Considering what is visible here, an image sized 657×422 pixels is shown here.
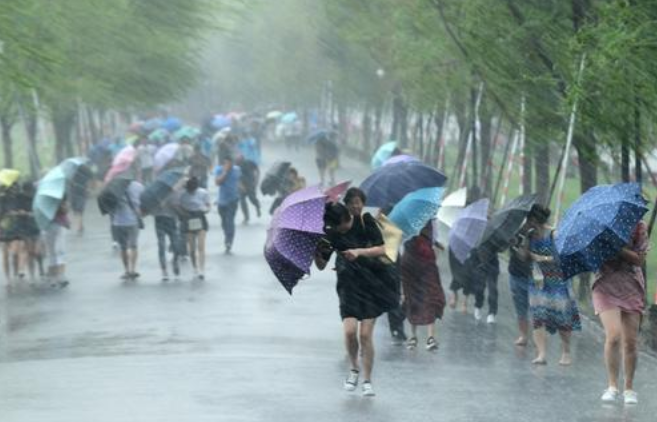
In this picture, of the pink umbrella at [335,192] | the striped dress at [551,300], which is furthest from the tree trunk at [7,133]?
the pink umbrella at [335,192]

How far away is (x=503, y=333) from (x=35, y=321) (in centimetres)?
562

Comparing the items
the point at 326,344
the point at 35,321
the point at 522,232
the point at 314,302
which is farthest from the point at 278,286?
the point at 522,232

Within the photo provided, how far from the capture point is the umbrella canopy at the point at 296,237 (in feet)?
42.8

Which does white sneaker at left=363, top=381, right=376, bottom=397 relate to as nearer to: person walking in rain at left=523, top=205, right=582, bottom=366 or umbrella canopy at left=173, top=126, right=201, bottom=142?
person walking in rain at left=523, top=205, right=582, bottom=366

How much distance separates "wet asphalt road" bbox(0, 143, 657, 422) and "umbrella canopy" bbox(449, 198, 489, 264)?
884mm

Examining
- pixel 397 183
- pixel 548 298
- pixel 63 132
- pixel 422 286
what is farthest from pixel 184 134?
pixel 548 298

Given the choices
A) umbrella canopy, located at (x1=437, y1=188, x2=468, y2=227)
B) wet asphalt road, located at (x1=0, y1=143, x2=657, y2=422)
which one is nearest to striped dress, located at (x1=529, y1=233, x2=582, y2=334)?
wet asphalt road, located at (x1=0, y1=143, x2=657, y2=422)

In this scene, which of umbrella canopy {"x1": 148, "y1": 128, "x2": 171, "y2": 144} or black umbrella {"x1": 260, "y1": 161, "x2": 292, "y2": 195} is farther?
umbrella canopy {"x1": 148, "y1": 128, "x2": 171, "y2": 144}

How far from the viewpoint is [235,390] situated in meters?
13.2

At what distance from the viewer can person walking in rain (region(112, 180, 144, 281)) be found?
23797mm

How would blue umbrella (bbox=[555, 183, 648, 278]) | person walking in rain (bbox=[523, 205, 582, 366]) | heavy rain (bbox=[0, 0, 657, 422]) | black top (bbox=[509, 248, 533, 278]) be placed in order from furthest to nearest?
black top (bbox=[509, 248, 533, 278]), person walking in rain (bbox=[523, 205, 582, 366]), heavy rain (bbox=[0, 0, 657, 422]), blue umbrella (bbox=[555, 183, 648, 278])

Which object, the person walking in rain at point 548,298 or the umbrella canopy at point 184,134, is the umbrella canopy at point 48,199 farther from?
the umbrella canopy at point 184,134

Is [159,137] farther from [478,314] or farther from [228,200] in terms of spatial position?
[478,314]

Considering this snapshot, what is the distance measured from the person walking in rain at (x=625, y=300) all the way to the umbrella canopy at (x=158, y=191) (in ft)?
38.8
